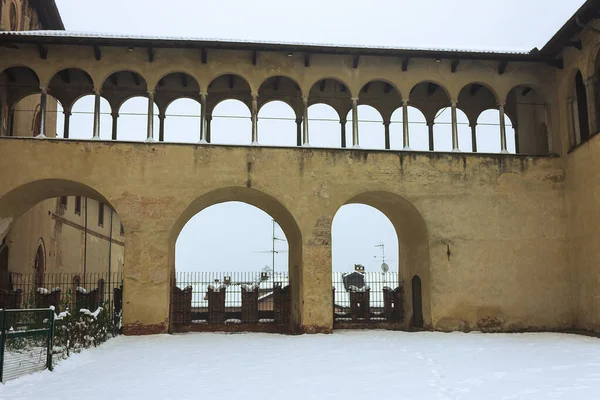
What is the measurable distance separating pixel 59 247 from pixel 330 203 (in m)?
12.2

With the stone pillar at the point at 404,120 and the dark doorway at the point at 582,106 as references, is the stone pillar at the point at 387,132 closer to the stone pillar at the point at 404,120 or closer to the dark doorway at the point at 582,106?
the stone pillar at the point at 404,120

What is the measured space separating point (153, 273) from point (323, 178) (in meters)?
5.61

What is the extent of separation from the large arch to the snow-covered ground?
279 cm

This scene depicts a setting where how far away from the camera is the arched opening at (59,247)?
704 inches

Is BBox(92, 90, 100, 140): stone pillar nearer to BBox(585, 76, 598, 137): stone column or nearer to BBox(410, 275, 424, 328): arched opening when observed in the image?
BBox(410, 275, 424, 328): arched opening

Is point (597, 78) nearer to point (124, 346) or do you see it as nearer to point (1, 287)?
point (124, 346)

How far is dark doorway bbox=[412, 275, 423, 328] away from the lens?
20375 millimetres

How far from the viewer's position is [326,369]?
11508mm

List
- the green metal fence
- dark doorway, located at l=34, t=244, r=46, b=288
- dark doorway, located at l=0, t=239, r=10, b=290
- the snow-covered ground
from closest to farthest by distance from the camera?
the snow-covered ground, the green metal fence, dark doorway, located at l=0, t=239, r=10, b=290, dark doorway, located at l=34, t=244, r=46, b=288

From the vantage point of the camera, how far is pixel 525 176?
19.3m

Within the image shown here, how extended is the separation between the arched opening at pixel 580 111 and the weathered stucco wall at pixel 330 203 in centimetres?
115

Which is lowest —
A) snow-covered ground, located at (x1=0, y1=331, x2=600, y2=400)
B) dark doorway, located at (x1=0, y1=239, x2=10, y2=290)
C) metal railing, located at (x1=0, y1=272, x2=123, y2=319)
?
snow-covered ground, located at (x1=0, y1=331, x2=600, y2=400)

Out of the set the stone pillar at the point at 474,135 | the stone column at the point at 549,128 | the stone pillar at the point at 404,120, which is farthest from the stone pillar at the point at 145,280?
the stone column at the point at 549,128

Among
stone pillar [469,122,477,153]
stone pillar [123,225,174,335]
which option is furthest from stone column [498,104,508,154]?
stone pillar [123,225,174,335]
